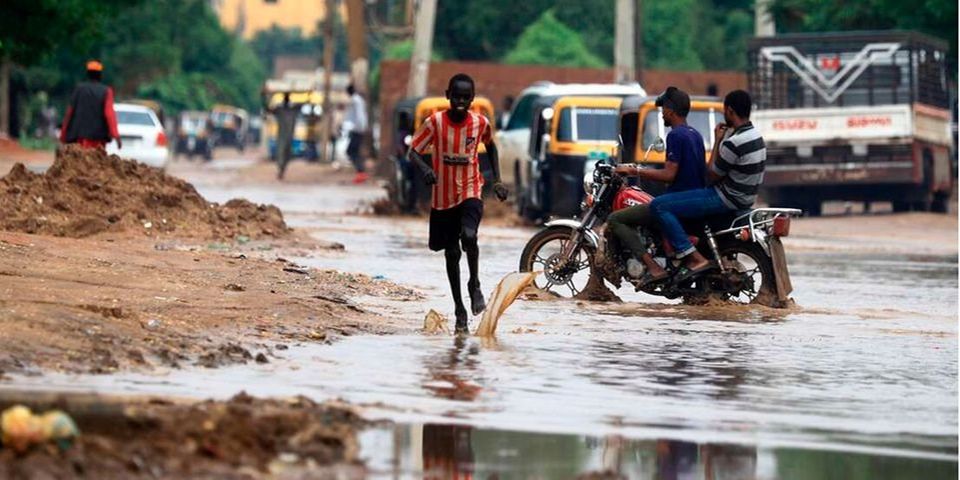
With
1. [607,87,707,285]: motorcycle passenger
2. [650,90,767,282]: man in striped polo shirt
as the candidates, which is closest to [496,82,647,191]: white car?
[607,87,707,285]: motorcycle passenger

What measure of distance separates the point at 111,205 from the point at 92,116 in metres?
3.97

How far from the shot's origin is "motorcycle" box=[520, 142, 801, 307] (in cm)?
1550

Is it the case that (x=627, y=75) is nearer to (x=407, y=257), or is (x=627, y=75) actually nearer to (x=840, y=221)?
(x=840, y=221)

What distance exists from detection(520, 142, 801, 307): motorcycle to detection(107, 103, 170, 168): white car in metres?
23.8

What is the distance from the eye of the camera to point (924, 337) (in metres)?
13.8

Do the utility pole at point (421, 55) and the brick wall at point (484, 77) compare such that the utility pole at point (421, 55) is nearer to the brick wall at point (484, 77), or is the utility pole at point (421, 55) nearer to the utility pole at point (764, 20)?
the brick wall at point (484, 77)

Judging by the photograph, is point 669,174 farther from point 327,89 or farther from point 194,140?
point 194,140

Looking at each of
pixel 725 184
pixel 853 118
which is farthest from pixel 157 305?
pixel 853 118

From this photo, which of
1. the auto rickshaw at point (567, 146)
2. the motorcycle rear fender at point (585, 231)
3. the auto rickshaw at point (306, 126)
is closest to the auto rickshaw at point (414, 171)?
the auto rickshaw at point (567, 146)

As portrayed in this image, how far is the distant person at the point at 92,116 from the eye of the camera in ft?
80.6

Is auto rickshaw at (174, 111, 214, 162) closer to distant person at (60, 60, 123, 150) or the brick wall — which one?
the brick wall

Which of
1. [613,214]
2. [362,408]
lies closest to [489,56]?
[613,214]

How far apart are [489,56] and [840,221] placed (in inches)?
1368

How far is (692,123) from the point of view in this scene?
2502cm
